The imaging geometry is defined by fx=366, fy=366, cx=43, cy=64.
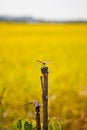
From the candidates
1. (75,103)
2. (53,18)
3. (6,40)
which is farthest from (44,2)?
(75,103)

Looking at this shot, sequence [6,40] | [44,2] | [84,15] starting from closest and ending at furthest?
[44,2] < [84,15] < [6,40]

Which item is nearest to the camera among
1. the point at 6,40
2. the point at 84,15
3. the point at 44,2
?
the point at 44,2

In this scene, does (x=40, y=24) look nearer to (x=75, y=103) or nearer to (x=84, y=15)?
(x=84, y=15)

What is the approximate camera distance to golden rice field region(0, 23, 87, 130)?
79.9 inches

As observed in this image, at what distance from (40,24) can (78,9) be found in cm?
30

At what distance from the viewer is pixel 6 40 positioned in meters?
2.26

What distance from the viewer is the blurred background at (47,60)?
201cm

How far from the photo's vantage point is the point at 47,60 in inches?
78.6

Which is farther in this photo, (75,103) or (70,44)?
(70,44)

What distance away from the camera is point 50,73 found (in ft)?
6.80

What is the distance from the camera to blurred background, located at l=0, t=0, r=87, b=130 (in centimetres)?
201

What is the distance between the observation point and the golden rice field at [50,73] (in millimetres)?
2029

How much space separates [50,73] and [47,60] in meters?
0.11

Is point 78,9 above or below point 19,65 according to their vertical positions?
above
